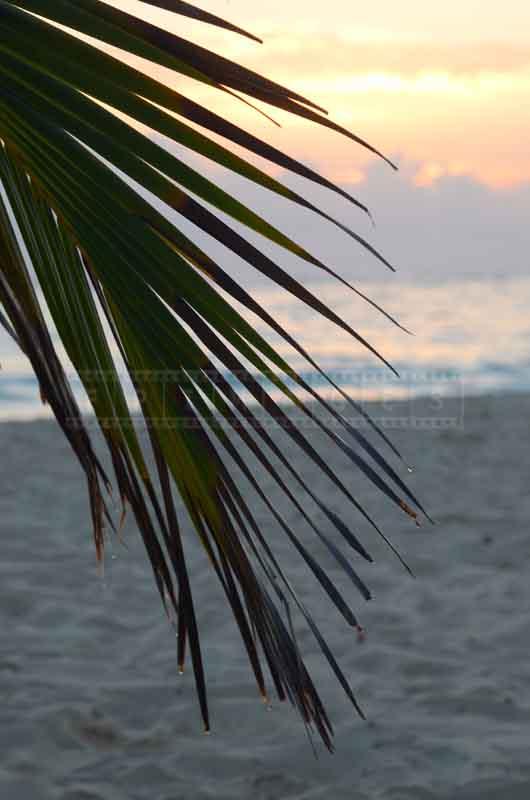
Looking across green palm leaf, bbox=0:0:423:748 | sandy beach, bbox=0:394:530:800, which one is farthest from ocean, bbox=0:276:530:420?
green palm leaf, bbox=0:0:423:748

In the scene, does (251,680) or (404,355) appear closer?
(251,680)

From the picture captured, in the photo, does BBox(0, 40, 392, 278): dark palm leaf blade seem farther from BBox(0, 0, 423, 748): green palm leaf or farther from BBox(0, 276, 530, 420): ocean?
BBox(0, 276, 530, 420): ocean

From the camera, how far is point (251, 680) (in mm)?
3250

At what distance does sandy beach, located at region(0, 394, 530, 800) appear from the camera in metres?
2.61

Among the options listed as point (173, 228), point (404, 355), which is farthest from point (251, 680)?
point (404, 355)

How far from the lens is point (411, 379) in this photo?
49.3ft

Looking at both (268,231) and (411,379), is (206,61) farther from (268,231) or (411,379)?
(411,379)

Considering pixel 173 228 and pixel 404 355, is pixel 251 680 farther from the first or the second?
pixel 404 355

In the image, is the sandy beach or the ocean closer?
the sandy beach

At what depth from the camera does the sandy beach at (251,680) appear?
2605 millimetres

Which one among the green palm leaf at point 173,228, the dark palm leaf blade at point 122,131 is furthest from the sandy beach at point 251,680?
the dark palm leaf blade at point 122,131

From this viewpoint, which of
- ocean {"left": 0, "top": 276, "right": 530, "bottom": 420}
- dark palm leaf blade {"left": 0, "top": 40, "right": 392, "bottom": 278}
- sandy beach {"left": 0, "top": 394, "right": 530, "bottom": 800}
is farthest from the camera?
ocean {"left": 0, "top": 276, "right": 530, "bottom": 420}

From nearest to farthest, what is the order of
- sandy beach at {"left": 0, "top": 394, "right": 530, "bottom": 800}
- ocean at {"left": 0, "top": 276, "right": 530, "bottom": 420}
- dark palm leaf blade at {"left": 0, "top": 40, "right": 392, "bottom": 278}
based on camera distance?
dark palm leaf blade at {"left": 0, "top": 40, "right": 392, "bottom": 278}, sandy beach at {"left": 0, "top": 394, "right": 530, "bottom": 800}, ocean at {"left": 0, "top": 276, "right": 530, "bottom": 420}

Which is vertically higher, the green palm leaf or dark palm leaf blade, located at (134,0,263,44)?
dark palm leaf blade, located at (134,0,263,44)
